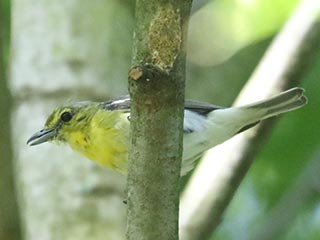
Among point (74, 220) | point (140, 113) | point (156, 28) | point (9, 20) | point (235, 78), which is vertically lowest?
point (74, 220)

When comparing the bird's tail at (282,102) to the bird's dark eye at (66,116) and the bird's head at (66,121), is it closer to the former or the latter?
the bird's head at (66,121)

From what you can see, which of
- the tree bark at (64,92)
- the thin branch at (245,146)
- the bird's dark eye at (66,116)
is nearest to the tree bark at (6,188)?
the thin branch at (245,146)

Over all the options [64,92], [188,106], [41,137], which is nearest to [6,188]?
[188,106]

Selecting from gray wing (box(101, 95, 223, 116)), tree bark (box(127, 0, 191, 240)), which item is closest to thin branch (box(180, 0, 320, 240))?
gray wing (box(101, 95, 223, 116))

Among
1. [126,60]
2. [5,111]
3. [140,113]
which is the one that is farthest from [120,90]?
[140,113]

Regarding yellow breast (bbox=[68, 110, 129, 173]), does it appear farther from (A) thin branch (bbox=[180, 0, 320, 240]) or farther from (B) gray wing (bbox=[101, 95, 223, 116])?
(A) thin branch (bbox=[180, 0, 320, 240])

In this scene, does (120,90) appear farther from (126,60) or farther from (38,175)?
(38,175)
